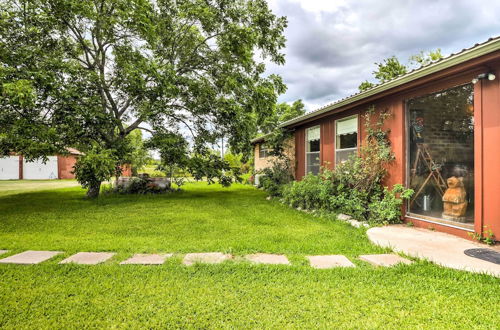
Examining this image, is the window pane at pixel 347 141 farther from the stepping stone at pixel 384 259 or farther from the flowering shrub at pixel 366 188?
the stepping stone at pixel 384 259

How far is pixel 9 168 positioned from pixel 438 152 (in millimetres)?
24822

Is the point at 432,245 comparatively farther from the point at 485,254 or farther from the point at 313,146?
the point at 313,146

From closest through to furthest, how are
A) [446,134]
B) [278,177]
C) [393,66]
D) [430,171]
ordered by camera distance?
[430,171] → [446,134] → [278,177] → [393,66]

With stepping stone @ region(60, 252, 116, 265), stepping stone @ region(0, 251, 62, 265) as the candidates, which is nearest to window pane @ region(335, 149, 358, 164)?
stepping stone @ region(60, 252, 116, 265)

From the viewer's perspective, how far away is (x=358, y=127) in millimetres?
6082

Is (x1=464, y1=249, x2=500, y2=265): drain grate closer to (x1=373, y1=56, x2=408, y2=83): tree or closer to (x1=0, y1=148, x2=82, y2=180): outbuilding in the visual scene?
(x1=373, y1=56, x2=408, y2=83): tree

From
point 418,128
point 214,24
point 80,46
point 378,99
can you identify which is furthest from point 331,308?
point 80,46

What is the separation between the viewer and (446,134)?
5098 millimetres

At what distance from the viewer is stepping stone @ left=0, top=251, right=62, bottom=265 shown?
287 centimetres

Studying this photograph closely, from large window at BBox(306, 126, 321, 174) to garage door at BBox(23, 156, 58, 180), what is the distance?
2006 cm

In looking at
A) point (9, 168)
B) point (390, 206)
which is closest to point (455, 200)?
point (390, 206)

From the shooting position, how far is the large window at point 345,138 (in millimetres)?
6309

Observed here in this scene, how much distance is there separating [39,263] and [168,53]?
8.47 m

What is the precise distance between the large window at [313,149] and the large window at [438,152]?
3111 mm
